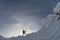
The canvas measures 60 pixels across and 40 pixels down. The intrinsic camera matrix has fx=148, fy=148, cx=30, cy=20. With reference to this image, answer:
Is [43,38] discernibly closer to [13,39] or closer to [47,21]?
[47,21]

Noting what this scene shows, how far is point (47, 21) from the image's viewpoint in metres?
4.54

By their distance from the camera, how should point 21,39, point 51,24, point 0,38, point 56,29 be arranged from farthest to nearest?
point 0,38, point 21,39, point 51,24, point 56,29

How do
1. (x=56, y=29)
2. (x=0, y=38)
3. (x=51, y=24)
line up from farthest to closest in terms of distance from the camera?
(x=0, y=38) → (x=51, y=24) → (x=56, y=29)

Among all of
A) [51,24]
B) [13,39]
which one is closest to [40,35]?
[51,24]

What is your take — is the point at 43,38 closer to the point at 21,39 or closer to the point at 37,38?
the point at 37,38

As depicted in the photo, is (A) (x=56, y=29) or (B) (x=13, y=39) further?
(B) (x=13, y=39)

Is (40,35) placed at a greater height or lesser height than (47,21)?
lesser

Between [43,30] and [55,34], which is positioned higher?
[43,30]

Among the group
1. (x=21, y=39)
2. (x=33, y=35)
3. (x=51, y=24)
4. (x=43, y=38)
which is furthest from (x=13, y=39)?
(x=51, y=24)

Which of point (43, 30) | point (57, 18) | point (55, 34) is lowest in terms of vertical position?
point (55, 34)

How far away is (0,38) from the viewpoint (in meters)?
4.82

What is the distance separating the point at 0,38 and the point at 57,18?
1945 millimetres

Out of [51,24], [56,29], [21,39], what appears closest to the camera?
[56,29]

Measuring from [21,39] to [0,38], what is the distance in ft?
2.50
